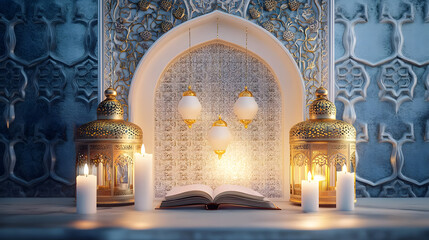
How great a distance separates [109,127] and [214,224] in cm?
71

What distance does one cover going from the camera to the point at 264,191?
196cm

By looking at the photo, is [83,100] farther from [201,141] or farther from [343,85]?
[343,85]

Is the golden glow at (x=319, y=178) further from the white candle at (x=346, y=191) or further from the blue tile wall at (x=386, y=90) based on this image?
the blue tile wall at (x=386, y=90)

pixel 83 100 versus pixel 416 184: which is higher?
pixel 83 100

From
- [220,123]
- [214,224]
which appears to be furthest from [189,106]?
[214,224]

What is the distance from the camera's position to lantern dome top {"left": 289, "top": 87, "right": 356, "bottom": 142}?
5.24ft

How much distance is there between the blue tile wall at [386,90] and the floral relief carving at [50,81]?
1.46m

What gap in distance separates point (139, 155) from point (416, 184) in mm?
1433

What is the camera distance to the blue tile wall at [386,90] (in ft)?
6.31

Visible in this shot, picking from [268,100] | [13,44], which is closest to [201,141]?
[268,100]

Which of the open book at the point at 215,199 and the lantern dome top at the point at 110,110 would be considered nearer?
the open book at the point at 215,199

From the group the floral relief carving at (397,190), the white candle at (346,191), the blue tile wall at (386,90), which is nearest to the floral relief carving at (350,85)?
the blue tile wall at (386,90)

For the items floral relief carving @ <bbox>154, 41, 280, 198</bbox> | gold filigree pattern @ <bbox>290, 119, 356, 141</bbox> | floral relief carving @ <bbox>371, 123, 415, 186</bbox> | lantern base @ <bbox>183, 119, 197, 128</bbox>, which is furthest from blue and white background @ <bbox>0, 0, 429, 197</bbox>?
lantern base @ <bbox>183, 119, 197, 128</bbox>

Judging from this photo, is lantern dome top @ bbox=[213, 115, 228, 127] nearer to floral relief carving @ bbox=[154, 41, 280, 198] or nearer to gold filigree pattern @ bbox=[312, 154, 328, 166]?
floral relief carving @ bbox=[154, 41, 280, 198]
